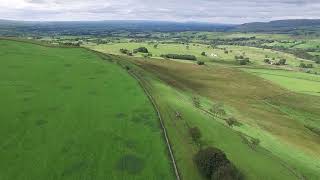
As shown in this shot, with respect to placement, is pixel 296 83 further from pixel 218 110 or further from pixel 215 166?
pixel 215 166

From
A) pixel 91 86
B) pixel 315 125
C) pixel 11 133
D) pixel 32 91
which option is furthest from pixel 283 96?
pixel 11 133

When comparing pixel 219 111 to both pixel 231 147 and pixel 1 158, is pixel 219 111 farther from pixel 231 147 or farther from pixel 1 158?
pixel 1 158

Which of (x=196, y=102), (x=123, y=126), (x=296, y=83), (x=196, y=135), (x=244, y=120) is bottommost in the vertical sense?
(x=296, y=83)

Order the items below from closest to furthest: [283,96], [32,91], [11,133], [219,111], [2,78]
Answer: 1. [11,133]
2. [32,91]
3. [2,78]
4. [219,111]
5. [283,96]

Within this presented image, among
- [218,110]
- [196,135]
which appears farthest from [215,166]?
[218,110]

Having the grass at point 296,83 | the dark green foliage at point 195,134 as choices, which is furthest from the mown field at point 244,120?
the grass at point 296,83

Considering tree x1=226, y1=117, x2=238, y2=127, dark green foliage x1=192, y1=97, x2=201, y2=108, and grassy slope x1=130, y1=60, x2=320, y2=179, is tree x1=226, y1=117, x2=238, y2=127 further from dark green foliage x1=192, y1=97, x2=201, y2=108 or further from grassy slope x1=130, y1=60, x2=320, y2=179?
dark green foliage x1=192, y1=97, x2=201, y2=108
